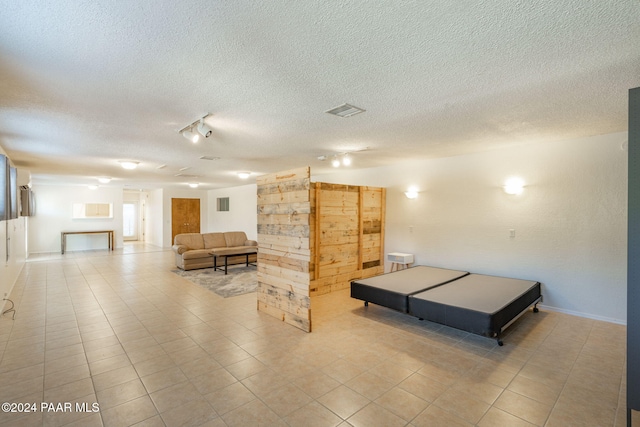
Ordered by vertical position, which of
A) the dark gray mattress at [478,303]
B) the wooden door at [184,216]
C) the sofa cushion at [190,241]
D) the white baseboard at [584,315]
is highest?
the wooden door at [184,216]

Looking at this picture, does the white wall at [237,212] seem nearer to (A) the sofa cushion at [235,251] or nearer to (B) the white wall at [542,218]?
(A) the sofa cushion at [235,251]

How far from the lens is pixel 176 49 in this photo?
1.89 m

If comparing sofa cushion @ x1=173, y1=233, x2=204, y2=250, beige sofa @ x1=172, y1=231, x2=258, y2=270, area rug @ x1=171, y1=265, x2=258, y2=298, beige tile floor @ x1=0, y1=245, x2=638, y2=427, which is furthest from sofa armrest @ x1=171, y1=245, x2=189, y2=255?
beige tile floor @ x1=0, y1=245, x2=638, y2=427

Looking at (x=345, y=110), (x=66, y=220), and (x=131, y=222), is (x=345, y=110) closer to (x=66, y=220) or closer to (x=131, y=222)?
(x=66, y=220)

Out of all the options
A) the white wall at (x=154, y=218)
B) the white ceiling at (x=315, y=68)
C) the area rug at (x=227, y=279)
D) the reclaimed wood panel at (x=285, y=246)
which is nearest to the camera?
the white ceiling at (x=315, y=68)

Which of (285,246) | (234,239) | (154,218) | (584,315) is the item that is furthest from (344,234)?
(154,218)

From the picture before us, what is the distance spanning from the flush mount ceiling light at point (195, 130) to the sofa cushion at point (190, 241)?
482 centimetres

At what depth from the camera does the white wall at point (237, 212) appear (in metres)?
10.5

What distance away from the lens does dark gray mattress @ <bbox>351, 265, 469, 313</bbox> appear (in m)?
4.02

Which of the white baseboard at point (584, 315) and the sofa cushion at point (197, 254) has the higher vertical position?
the sofa cushion at point (197, 254)

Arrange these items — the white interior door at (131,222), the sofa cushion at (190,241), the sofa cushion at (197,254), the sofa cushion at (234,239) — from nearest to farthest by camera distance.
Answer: the sofa cushion at (197,254), the sofa cushion at (190,241), the sofa cushion at (234,239), the white interior door at (131,222)

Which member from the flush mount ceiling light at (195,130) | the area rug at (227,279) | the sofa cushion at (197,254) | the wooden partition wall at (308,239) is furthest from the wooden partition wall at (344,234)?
the sofa cushion at (197,254)

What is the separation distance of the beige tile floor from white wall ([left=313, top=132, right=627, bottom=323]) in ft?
1.86

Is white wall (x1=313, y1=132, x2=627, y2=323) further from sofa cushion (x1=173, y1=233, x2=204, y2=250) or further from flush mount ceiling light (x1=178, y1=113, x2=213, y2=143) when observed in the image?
sofa cushion (x1=173, y1=233, x2=204, y2=250)
